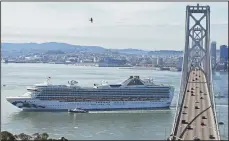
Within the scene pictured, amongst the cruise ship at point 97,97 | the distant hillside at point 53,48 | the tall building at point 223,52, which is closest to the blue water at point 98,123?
the cruise ship at point 97,97

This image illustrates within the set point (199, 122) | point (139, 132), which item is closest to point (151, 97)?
point (139, 132)

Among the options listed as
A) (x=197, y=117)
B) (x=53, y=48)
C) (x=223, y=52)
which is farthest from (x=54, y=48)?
(x=197, y=117)

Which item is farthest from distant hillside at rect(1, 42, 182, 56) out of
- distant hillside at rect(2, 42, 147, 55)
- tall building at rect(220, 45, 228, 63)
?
tall building at rect(220, 45, 228, 63)

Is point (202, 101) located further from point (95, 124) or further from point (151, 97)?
point (151, 97)

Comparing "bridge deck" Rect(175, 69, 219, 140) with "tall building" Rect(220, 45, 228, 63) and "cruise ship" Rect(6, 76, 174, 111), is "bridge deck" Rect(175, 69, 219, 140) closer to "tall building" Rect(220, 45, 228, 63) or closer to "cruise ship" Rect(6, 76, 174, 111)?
"cruise ship" Rect(6, 76, 174, 111)

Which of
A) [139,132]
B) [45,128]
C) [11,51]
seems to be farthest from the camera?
[11,51]

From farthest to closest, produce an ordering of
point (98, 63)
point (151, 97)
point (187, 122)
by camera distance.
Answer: point (98, 63)
point (151, 97)
point (187, 122)

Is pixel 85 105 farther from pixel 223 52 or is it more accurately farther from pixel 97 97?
pixel 223 52

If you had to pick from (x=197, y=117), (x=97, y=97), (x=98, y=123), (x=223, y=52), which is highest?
(x=223, y=52)
